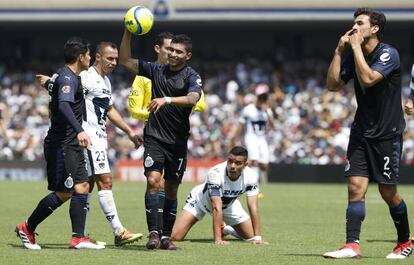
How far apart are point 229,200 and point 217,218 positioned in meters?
0.72

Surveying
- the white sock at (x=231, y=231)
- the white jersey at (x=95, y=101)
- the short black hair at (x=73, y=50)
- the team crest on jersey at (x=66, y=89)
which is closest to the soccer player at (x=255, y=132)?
the white sock at (x=231, y=231)

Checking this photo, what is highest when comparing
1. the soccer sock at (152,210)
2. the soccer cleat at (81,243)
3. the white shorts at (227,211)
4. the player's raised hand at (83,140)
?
the player's raised hand at (83,140)

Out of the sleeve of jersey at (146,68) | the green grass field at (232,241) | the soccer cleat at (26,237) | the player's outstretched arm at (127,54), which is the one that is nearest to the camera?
the green grass field at (232,241)

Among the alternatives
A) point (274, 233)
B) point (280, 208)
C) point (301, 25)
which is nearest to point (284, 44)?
point (301, 25)

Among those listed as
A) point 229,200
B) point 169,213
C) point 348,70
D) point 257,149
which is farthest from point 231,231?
point 257,149

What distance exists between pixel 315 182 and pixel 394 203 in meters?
21.5

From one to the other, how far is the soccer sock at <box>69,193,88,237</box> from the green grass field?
28 cm

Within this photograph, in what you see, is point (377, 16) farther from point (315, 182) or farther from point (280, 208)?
point (315, 182)

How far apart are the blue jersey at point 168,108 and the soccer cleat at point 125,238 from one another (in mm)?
1216

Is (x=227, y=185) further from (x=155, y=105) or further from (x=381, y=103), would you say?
(x=381, y=103)

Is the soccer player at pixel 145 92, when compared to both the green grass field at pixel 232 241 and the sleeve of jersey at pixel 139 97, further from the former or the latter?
the green grass field at pixel 232 241

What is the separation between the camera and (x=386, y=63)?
10.1m

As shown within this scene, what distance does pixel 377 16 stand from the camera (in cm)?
1022

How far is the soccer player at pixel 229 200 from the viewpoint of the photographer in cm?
1259
